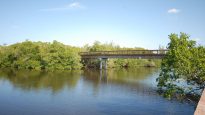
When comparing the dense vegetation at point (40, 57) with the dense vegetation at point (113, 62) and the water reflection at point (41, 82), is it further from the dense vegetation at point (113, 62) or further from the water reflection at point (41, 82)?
the water reflection at point (41, 82)

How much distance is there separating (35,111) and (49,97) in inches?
320

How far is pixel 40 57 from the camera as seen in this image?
8738cm

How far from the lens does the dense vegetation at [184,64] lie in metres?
21.9

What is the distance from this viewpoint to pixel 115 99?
121 ft

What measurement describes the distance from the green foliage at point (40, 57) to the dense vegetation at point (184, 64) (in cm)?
6432

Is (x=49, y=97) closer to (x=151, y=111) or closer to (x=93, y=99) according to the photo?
(x=93, y=99)

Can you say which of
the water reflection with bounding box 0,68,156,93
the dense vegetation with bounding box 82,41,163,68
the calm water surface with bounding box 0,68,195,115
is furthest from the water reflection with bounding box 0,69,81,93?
the dense vegetation with bounding box 82,41,163,68

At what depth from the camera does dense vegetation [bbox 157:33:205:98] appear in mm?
21947

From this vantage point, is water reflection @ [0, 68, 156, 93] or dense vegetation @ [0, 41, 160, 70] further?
dense vegetation @ [0, 41, 160, 70]

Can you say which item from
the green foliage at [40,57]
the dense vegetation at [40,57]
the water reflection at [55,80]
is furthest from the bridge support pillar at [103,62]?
the water reflection at [55,80]

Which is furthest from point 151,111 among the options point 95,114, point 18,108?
point 18,108

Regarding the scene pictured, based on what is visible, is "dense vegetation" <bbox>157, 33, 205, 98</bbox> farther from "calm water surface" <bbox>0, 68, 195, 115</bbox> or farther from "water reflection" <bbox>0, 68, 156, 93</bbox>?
"water reflection" <bbox>0, 68, 156, 93</bbox>

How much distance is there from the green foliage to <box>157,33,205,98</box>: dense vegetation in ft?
211

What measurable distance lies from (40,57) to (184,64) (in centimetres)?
7203
